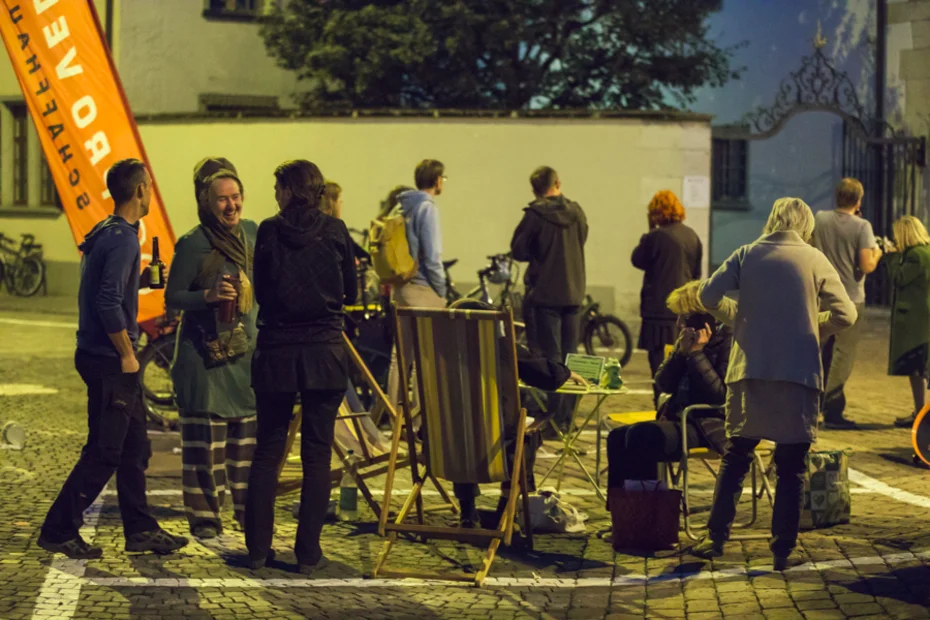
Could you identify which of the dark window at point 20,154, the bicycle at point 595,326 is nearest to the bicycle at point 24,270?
the dark window at point 20,154

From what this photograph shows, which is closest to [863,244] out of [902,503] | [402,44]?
[902,503]

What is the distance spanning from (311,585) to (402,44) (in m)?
16.4

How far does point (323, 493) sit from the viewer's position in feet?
23.1

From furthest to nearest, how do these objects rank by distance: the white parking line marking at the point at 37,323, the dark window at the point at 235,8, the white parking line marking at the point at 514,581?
the dark window at the point at 235,8
the white parking line marking at the point at 37,323
the white parking line marking at the point at 514,581

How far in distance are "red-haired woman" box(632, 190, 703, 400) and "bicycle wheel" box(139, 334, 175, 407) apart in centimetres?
340

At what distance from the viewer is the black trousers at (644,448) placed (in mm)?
7680

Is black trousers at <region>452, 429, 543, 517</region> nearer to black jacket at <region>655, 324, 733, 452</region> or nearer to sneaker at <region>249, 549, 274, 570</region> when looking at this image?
black jacket at <region>655, 324, 733, 452</region>

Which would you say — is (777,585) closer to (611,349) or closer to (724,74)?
(611,349)

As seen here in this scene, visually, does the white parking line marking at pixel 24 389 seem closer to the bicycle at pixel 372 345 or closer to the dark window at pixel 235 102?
the bicycle at pixel 372 345

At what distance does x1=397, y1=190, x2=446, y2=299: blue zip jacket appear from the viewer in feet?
35.0

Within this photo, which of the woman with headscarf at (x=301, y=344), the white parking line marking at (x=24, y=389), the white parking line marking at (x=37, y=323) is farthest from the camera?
the white parking line marking at (x=37, y=323)

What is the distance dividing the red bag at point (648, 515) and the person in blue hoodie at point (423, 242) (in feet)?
11.1

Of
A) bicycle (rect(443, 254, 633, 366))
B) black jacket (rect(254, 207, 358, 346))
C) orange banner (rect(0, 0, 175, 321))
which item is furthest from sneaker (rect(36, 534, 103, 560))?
bicycle (rect(443, 254, 633, 366))

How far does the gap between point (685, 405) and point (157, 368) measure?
16.7 feet
